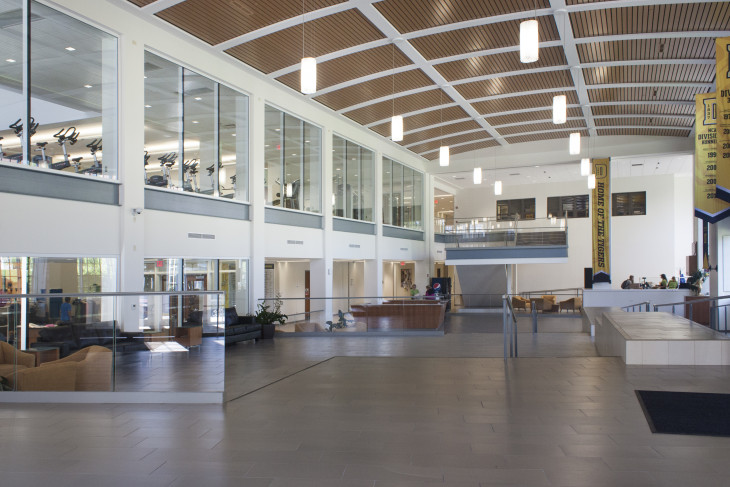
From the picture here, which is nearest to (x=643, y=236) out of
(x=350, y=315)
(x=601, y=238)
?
(x=601, y=238)

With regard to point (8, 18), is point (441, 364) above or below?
below

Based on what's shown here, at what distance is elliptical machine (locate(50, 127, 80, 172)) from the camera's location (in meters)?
10.5

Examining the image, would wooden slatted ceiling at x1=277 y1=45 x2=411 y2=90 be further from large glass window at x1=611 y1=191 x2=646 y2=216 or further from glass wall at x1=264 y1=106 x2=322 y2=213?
large glass window at x1=611 y1=191 x2=646 y2=216

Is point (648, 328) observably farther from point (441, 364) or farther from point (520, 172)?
point (520, 172)

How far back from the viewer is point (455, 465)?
4.14 metres

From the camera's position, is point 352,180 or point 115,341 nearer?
point 115,341

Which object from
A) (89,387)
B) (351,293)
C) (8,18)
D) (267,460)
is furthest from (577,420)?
(351,293)

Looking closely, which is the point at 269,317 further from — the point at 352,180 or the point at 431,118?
the point at 431,118

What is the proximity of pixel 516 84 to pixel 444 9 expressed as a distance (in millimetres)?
5547

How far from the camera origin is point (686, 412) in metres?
5.54

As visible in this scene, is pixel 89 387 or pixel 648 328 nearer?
pixel 89 387

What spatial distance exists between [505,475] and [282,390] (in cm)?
363

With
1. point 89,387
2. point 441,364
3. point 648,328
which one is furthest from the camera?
point 648,328

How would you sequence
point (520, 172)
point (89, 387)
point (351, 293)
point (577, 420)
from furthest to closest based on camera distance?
1. point (520, 172)
2. point (351, 293)
3. point (89, 387)
4. point (577, 420)
